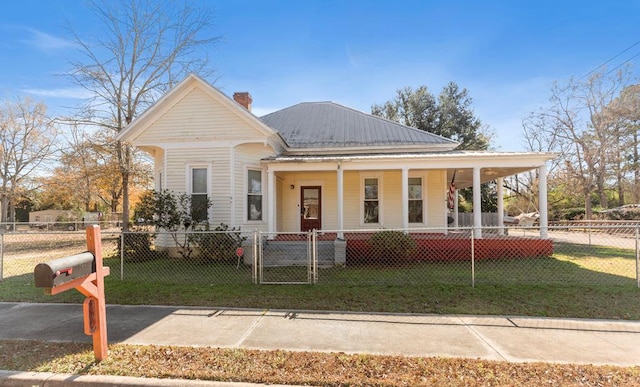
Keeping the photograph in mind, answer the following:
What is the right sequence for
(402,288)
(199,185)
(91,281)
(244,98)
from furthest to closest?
(244,98) → (199,185) → (402,288) → (91,281)

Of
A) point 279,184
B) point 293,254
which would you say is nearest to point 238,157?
point 279,184

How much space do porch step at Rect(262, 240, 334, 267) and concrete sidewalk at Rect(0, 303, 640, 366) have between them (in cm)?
443

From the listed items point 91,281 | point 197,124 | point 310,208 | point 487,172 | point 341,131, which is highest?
point 341,131

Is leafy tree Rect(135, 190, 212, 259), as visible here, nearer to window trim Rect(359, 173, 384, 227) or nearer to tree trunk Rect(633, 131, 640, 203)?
window trim Rect(359, 173, 384, 227)

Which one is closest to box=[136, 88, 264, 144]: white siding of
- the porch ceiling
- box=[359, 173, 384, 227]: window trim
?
box=[359, 173, 384, 227]: window trim

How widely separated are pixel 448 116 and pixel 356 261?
24.3m

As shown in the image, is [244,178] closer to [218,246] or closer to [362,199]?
[218,246]

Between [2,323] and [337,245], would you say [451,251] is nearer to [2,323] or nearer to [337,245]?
[337,245]

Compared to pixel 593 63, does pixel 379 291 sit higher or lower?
lower

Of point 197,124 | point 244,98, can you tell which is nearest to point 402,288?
point 197,124

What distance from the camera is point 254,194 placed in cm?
1186

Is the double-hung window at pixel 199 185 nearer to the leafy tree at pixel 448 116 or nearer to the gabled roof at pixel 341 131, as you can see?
the gabled roof at pixel 341 131

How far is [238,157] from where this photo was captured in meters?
11.4

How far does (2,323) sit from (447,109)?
31.7 m
